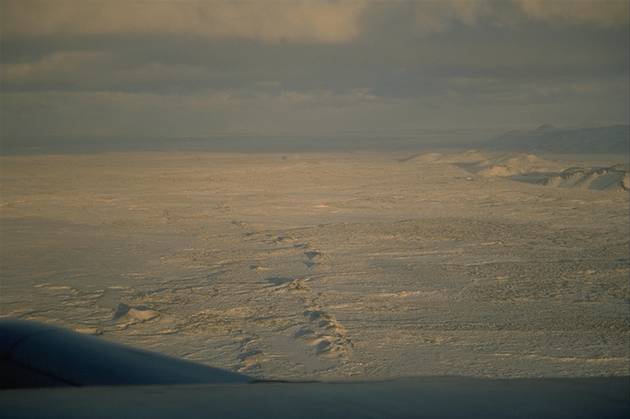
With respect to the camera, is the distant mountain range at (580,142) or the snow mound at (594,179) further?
the distant mountain range at (580,142)

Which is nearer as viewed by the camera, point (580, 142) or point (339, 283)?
point (339, 283)

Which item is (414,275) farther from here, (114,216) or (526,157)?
(526,157)

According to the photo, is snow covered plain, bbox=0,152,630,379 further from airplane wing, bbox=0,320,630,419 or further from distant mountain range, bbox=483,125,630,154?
distant mountain range, bbox=483,125,630,154

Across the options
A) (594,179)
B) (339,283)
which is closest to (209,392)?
(339,283)

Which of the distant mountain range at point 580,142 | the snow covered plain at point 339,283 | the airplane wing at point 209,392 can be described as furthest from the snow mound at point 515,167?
the distant mountain range at point 580,142

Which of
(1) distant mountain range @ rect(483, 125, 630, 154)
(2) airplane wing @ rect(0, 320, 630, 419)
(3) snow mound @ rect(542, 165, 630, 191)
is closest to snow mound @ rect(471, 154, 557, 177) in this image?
(3) snow mound @ rect(542, 165, 630, 191)

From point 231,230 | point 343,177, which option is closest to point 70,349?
point 231,230

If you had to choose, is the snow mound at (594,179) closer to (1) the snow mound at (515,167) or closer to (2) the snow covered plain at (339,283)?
(1) the snow mound at (515,167)

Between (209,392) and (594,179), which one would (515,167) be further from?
(209,392)
